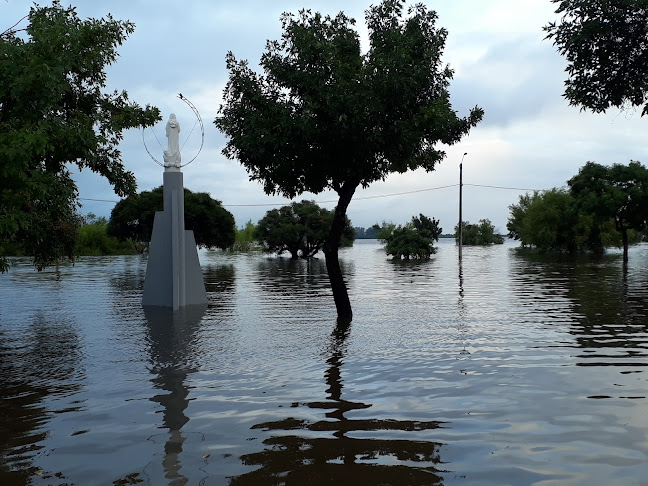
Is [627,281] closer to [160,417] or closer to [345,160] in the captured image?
[345,160]

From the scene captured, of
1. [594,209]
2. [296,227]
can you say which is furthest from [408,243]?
[594,209]

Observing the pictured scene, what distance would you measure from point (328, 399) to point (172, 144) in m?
15.1

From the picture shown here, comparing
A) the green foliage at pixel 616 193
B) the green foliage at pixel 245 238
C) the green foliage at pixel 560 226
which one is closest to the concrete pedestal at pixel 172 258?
the green foliage at pixel 616 193

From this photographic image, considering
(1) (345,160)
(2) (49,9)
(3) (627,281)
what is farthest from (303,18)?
(3) (627,281)

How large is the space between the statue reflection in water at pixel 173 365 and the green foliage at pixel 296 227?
47.8 meters

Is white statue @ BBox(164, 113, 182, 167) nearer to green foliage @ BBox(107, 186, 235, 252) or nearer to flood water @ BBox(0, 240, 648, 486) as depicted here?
flood water @ BBox(0, 240, 648, 486)

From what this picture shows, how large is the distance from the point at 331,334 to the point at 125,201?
207 feet

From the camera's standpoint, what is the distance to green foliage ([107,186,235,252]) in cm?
A: 6569

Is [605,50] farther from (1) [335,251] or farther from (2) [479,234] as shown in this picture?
(2) [479,234]

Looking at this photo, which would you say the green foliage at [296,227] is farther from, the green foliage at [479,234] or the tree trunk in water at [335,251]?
the green foliage at [479,234]

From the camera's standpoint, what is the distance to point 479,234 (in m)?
152

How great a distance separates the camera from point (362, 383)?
916 cm

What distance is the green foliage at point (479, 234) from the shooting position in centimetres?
14988

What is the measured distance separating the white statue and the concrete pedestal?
380mm
